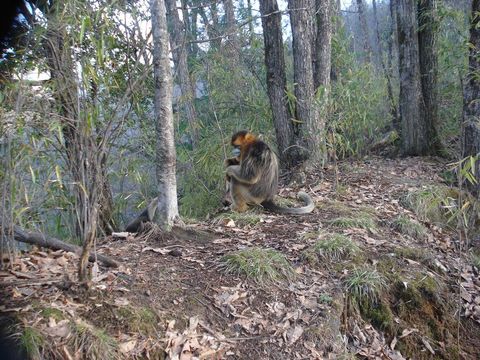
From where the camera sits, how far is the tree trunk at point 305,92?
269 inches

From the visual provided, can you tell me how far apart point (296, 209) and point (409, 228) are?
1.34 meters

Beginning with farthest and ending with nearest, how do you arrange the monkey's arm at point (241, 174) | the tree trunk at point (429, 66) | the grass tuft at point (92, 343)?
the tree trunk at point (429, 66)
the monkey's arm at point (241, 174)
the grass tuft at point (92, 343)

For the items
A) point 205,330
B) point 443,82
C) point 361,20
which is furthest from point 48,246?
point 361,20

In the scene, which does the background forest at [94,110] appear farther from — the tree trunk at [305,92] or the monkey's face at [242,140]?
the monkey's face at [242,140]

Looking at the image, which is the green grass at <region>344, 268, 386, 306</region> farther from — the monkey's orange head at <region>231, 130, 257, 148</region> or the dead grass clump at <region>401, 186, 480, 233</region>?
the monkey's orange head at <region>231, 130, 257, 148</region>

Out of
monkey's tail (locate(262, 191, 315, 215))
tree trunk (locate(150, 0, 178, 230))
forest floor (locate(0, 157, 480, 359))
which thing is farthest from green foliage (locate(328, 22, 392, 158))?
tree trunk (locate(150, 0, 178, 230))

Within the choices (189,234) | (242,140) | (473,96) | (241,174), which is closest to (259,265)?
(189,234)

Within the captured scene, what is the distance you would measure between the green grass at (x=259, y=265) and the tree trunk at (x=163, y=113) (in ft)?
2.81

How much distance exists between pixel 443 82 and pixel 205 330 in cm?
910

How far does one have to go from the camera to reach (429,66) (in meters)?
8.19

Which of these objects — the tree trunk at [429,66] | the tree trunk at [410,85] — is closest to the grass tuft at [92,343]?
the tree trunk at [410,85]

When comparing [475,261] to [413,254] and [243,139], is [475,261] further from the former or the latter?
[243,139]

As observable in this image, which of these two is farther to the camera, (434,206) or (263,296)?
(434,206)

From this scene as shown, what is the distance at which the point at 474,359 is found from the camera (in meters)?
3.92
